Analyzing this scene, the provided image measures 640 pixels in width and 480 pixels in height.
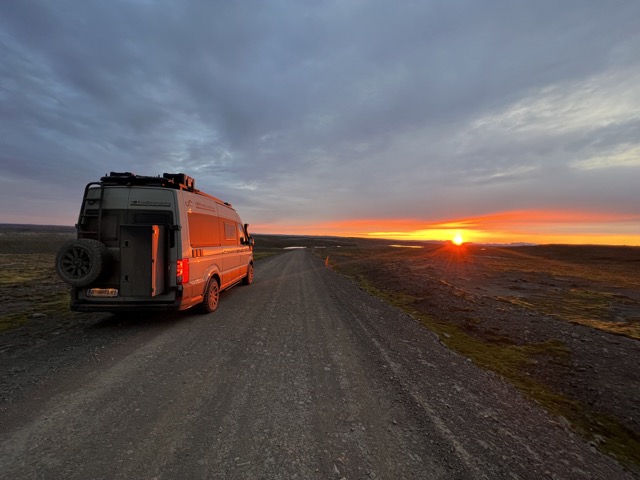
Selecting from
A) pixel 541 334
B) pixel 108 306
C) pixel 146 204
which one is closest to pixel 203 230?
pixel 146 204

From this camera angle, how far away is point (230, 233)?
10.6 metres

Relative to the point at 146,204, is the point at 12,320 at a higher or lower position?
lower

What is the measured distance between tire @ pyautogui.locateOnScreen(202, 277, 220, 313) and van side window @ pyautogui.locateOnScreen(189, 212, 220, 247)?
1.16m

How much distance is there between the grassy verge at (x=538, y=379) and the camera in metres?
3.28

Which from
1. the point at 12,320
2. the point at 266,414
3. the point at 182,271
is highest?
the point at 182,271

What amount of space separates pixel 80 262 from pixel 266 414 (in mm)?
5624

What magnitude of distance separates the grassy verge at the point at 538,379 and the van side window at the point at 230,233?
6.75 metres

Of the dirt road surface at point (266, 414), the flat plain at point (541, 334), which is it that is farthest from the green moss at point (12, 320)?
the dirt road surface at point (266, 414)

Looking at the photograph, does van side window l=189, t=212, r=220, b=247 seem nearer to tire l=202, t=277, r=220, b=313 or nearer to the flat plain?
tire l=202, t=277, r=220, b=313

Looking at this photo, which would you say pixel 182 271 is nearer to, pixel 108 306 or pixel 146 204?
pixel 108 306

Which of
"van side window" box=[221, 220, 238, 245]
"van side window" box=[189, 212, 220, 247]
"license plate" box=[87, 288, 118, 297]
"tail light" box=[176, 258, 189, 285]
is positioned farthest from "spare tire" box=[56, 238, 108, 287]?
"van side window" box=[221, 220, 238, 245]

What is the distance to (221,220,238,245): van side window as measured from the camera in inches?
395

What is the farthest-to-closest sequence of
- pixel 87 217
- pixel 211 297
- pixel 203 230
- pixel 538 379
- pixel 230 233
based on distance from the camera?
pixel 230 233 → pixel 211 297 → pixel 203 230 → pixel 87 217 → pixel 538 379

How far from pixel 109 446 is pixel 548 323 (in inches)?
378
